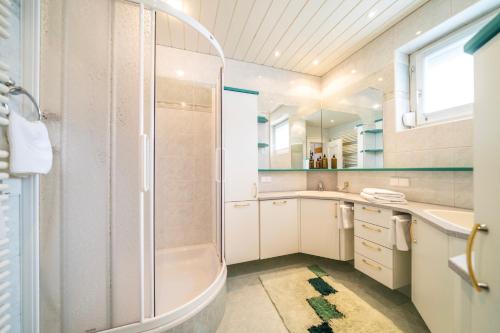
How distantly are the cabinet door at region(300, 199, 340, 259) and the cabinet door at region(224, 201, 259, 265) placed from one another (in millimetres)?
584

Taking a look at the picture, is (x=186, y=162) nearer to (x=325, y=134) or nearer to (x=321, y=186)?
(x=321, y=186)

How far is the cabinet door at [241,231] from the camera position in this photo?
1791 mm

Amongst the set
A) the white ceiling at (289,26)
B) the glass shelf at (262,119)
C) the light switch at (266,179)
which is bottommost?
the light switch at (266,179)

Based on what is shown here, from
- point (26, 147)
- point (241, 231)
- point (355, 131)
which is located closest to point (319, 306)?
point (241, 231)

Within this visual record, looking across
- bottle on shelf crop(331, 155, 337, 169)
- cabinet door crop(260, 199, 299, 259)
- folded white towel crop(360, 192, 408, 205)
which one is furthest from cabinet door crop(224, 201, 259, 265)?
bottle on shelf crop(331, 155, 337, 169)

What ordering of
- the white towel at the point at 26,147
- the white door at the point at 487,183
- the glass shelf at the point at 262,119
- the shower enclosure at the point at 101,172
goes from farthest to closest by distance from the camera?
the glass shelf at the point at 262,119 < the shower enclosure at the point at 101,172 < the white towel at the point at 26,147 < the white door at the point at 487,183

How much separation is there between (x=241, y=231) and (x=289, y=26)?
2185mm

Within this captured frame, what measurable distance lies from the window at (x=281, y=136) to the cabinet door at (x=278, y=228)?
0.77 metres

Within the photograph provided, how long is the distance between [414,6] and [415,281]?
2.30 metres

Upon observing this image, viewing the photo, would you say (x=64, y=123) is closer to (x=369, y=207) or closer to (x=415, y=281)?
(x=369, y=207)

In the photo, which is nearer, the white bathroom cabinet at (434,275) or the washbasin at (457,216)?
the white bathroom cabinet at (434,275)

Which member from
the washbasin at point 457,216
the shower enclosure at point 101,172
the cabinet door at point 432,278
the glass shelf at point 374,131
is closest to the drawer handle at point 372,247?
the cabinet door at point 432,278

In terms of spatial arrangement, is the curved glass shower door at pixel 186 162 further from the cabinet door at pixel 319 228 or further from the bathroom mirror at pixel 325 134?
the cabinet door at pixel 319 228

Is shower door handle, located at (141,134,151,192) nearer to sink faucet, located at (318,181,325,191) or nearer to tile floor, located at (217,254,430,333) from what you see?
tile floor, located at (217,254,430,333)
